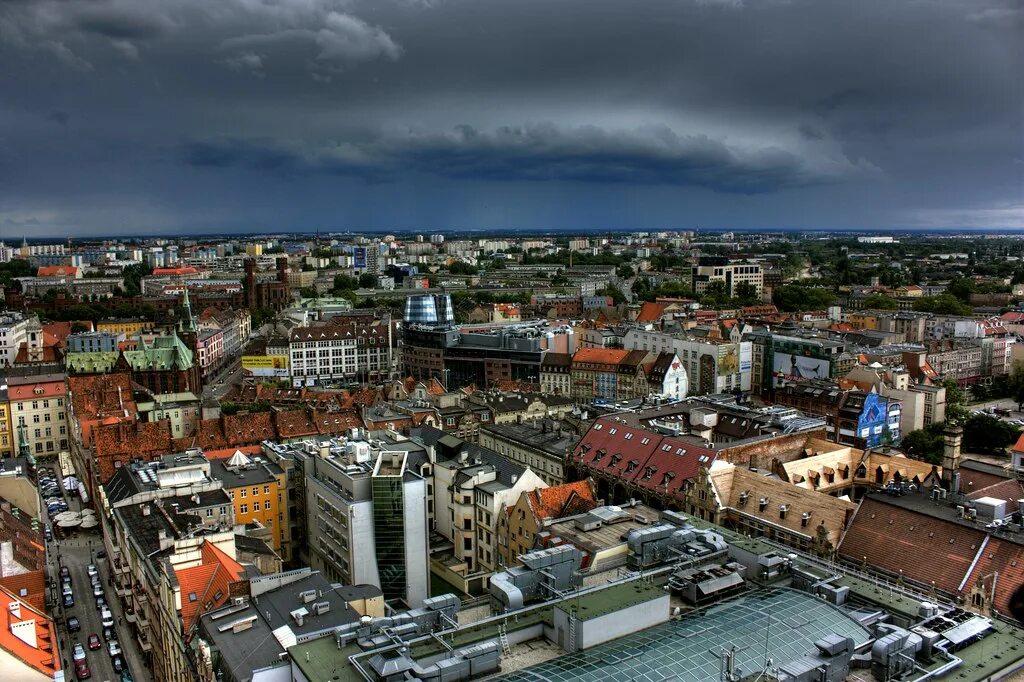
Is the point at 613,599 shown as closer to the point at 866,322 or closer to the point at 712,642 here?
the point at 712,642

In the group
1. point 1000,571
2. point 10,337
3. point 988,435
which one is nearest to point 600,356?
point 988,435

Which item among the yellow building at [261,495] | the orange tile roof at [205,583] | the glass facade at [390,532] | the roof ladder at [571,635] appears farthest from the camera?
the yellow building at [261,495]

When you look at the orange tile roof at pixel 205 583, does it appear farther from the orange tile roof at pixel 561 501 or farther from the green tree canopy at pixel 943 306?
the green tree canopy at pixel 943 306

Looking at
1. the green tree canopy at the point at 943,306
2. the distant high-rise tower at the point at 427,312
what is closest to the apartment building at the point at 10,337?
the distant high-rise tower at the point at 427,312

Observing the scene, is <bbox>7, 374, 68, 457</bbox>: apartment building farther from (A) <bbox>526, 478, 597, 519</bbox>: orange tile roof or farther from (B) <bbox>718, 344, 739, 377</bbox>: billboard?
(B) <bbox>718, 344, 739, 377</bbox>: billboard

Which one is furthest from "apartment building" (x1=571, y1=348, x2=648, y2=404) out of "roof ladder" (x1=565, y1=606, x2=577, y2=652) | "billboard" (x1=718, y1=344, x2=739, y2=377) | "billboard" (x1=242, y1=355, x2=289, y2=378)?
"roof ladder" (x1=565, y1=606, x2=577, y2=652)

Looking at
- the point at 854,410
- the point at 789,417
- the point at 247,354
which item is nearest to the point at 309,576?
the point at 789,417
